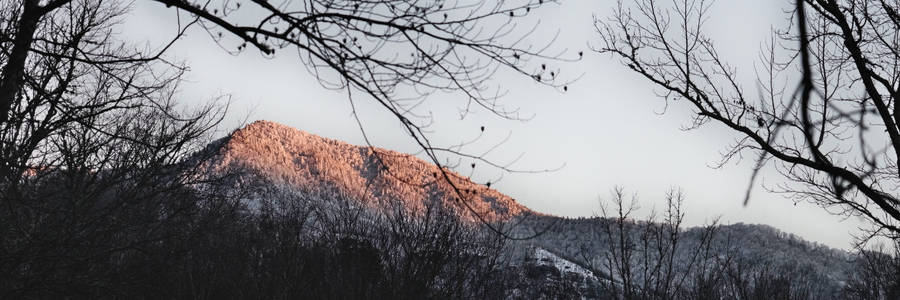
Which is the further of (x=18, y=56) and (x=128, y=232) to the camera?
(x=128, y=232)

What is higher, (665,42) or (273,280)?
(665,42)

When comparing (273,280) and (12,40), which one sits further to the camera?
(273,280)

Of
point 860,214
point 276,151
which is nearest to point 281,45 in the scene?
point 860,214

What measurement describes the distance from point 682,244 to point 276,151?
102 meters

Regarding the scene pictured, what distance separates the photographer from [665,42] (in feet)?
24.5

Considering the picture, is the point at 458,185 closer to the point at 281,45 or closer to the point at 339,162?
the point at 281,45

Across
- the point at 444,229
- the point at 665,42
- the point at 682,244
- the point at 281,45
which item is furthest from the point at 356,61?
the point at 682,244

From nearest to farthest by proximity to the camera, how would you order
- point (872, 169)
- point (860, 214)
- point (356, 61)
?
point (872, 169)
point (356, 61)
point (860, 214)

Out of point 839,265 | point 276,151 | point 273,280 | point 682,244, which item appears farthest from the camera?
point 682,244

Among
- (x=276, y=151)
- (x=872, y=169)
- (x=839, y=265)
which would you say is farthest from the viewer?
(x=839, y=265)

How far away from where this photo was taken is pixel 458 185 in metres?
3.20

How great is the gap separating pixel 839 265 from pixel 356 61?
163m

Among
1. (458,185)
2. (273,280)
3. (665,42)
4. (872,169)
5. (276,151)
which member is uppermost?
(276,151)

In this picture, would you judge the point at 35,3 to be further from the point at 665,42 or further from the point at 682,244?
the point at 682,244
